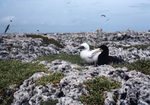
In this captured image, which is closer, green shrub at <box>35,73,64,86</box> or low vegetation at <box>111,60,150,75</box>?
green shrub at <box>35,73,64,86</box>

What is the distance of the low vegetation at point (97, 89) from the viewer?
7855mm

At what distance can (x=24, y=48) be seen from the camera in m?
24.7

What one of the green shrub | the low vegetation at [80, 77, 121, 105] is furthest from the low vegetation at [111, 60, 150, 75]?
the green shrub

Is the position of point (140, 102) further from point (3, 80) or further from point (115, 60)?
point (3, 80)

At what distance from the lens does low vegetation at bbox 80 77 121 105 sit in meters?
7.86

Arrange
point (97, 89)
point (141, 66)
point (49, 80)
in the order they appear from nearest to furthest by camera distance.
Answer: point (97, 89), point (49, 80), point (141, 66)

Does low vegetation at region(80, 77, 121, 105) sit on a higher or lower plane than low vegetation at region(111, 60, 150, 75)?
lower

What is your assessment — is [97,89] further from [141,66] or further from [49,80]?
[141,66]

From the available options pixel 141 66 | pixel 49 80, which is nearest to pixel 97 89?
pixel 49 80

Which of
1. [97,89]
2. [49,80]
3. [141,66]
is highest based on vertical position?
[141,66]

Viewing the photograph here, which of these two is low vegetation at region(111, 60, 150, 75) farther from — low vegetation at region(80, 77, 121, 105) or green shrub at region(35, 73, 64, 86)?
green shrub at region(35, 73, 64, 86)

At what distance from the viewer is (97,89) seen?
336 inches

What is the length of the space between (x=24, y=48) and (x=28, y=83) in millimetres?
15160

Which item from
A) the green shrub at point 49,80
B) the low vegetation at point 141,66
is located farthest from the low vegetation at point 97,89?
the low vegetation at point 141,66
